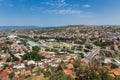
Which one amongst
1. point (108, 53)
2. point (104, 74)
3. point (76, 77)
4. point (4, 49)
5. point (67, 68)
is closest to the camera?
point (104, 74)

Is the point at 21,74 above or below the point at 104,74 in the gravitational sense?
below

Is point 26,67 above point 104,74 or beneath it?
beneath

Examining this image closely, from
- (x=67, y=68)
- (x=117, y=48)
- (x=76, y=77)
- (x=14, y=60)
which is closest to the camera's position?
(x=76, y=77)

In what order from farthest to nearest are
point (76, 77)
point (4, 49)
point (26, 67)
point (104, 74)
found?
point (4, 49) → point (26, 67) → point (76, 77) → point (104, 74)

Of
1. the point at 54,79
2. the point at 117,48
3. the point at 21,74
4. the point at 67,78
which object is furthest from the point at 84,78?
the point at 117,48

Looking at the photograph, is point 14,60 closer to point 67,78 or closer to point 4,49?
point 4,49

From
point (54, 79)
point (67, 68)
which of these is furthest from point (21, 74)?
point (54, 79)

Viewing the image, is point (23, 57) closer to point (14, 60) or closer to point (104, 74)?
A: point (14, 60)

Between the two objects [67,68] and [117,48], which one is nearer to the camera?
[67,68]

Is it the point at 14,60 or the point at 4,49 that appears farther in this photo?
the point at 4,49
